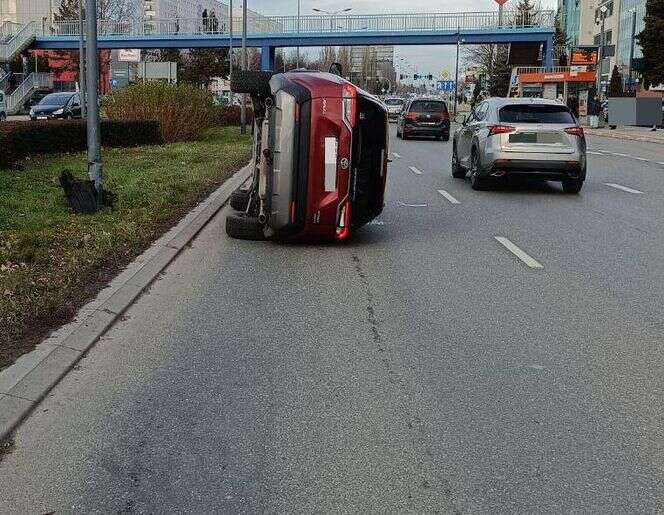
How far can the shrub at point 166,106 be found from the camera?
88.8 ft

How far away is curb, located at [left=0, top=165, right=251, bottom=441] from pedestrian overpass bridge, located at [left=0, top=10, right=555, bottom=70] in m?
50.2

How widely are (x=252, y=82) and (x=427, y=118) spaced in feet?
94.7

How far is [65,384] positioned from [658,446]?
326 centimetres

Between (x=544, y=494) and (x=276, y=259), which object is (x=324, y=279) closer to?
(x=276, y=259)

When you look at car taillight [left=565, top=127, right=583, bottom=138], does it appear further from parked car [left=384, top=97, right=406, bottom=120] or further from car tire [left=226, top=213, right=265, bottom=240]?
parked car [left=384, top=97, right=406, bottom=120]

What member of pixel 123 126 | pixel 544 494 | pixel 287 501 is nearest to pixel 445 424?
pixel 544 494

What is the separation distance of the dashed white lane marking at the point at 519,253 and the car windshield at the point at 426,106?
27869 mm

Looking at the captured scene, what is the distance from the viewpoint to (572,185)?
55.8 ft

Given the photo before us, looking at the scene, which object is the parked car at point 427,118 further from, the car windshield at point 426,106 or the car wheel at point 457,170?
the car wheel at point 457,170

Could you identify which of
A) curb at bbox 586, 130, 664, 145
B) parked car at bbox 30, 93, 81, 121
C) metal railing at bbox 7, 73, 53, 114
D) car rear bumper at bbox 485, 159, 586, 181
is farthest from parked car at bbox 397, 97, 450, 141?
metal railing at bbox 7, 73, 53, 114

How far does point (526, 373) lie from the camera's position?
567 centimetres

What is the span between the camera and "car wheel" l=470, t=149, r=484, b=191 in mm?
17109

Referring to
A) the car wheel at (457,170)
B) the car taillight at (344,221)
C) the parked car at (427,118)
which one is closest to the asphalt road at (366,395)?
the car taillight at (344,221)

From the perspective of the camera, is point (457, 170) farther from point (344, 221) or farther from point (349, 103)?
point (349, 103)
